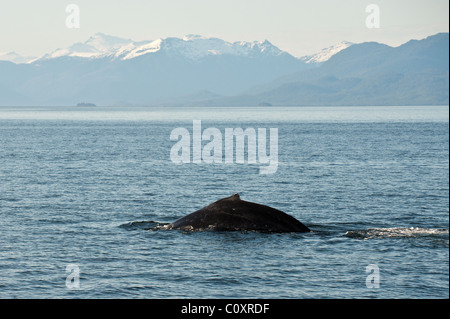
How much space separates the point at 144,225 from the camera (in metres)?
34.1

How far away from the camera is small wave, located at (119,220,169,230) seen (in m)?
33.1

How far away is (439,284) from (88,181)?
125 ft

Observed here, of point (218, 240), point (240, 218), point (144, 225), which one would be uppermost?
point (240, 218)

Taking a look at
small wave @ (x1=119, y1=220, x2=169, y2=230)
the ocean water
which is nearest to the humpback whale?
the ocean water

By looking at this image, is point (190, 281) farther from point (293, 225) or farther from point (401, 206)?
point (401, 206)

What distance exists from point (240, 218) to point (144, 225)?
20.1ft

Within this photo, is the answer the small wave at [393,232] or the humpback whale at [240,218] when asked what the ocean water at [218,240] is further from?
the humpback whale at [240,218]

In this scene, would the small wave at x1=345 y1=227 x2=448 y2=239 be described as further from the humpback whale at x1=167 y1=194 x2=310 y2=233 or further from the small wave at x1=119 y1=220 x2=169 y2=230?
the small wave at x1=119 y1=220 x2=169 y2=230

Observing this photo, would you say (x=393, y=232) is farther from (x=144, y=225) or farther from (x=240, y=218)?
(x=144, y=225)

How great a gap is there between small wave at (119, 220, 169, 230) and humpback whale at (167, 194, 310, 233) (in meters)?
3.11

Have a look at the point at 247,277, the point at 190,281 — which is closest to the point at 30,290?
the point at 190,281

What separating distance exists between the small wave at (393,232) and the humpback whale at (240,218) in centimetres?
290

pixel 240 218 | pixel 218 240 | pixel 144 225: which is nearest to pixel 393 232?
pixel 240 218
